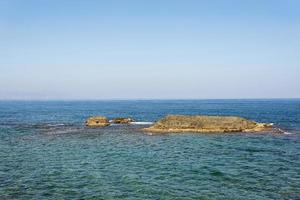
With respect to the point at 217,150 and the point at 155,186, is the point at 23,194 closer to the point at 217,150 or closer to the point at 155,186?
the point at 155,186

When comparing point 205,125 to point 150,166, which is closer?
point 150,166

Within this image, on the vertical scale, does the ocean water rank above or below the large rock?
below

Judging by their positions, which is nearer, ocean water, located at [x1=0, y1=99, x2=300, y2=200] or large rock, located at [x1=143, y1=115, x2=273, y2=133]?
ocean water, located at [x1=0, y1=99, x2=300, y2=200]

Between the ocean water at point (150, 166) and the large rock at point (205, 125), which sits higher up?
the large rock at point (205, 125)

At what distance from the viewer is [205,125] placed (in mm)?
89438

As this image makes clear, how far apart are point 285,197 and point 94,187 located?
17.6 metres

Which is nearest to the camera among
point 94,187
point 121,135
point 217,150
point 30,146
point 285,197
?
point 285,197

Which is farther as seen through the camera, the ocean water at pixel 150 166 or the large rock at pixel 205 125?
the large rock at pixel 205 125

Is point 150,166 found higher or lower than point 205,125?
lower

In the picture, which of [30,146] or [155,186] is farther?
[30,146]

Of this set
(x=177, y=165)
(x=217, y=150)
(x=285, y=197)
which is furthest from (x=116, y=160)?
(x=285, y=197)

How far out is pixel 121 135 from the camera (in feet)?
268

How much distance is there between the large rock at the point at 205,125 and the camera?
88475 mm

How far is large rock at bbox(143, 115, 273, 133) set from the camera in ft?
290
